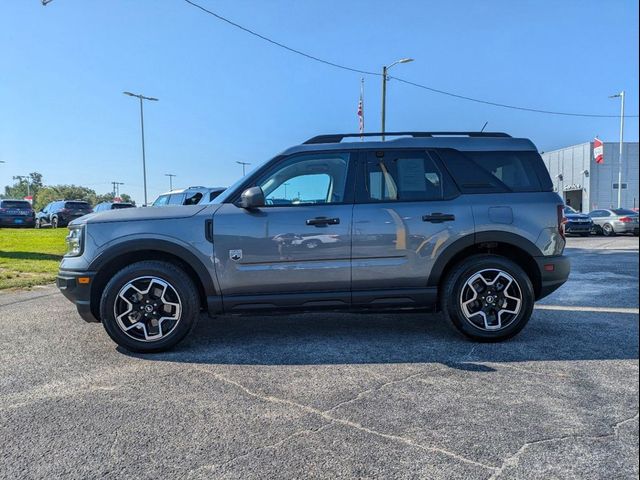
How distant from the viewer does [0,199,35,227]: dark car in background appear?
83.8 feet

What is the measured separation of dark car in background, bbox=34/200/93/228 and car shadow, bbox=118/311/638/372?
81.8ft

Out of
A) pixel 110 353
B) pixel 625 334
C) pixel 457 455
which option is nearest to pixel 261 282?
pixel 110 353

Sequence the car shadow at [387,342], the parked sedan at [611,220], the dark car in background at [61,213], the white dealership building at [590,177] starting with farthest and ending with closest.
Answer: the white dealership building at [590,177] < the dark car in background at [61,213] < the parked sedan at [611,220] < the car shadow at [387,342]

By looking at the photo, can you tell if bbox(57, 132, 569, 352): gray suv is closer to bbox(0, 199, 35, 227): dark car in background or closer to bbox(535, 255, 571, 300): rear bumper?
bbox(535, 255, 571, 300): rear bumper

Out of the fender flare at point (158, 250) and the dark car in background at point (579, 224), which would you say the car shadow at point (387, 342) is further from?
the dark car in background at point (579, 224)

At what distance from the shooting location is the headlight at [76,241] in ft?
13.8

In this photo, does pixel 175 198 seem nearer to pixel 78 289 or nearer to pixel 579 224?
pixel 78 289

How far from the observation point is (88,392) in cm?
333

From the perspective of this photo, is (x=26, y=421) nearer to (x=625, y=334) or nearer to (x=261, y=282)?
(x=261, y=282)

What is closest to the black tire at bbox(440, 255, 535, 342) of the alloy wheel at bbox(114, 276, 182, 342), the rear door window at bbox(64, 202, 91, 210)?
the alloy wheel at bbox(114, 276, 182, 342)

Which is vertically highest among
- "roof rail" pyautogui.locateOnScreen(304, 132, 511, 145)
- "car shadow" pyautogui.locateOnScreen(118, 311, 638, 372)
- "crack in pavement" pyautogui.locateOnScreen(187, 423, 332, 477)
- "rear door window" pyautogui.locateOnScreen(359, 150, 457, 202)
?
"roof rail" pyautogui.locateOnScreen(304, 132, 511, 145)

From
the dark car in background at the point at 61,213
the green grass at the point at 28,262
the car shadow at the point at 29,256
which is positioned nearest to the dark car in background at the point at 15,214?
the dark car in background at the point at 61,213

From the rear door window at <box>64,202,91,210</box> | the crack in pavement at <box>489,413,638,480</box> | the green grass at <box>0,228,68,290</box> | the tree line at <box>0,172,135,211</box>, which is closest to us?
the crack in pavement at <box>489,413,638,480</box>

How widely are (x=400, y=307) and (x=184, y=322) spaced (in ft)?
6.54
